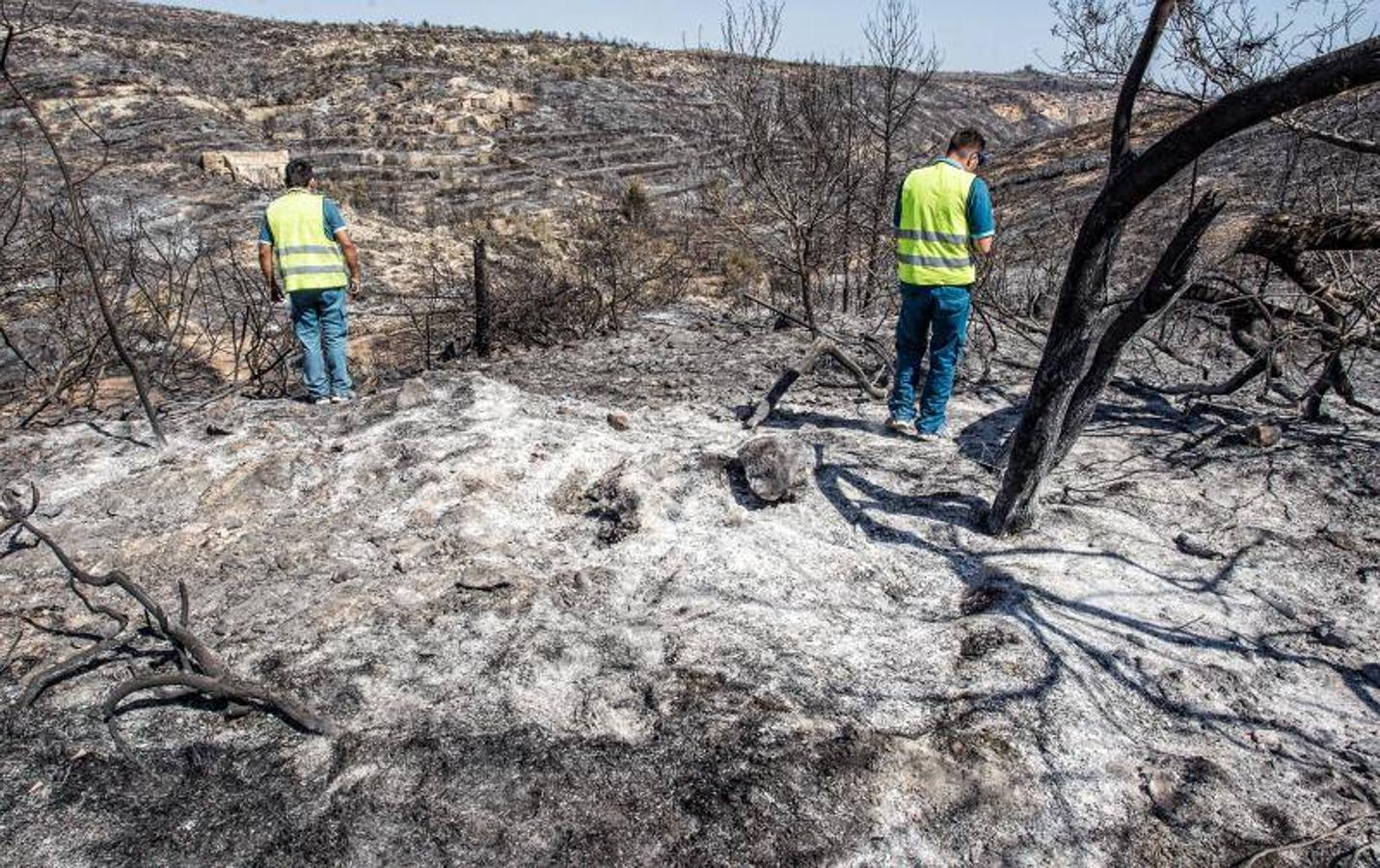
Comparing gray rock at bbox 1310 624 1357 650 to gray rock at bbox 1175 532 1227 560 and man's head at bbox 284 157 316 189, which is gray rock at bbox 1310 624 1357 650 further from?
man's head at bbox 284 157 316 189

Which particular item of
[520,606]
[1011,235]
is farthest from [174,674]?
[1011,235]

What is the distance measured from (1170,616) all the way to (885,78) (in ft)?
25.5

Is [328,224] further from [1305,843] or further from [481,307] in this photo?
[1305,843]

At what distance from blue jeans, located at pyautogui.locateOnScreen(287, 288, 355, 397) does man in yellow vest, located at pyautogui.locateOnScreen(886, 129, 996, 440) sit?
3148mm

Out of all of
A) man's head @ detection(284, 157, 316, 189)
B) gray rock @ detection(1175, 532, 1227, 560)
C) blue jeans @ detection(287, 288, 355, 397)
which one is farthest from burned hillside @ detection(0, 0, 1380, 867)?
man's head @ detection(284, 157, 316, 189)

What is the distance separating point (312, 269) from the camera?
438cm

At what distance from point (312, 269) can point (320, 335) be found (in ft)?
1.36

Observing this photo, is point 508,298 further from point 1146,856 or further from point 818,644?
point 1146,856

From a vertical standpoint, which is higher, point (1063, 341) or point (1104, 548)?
point (1063, 341)

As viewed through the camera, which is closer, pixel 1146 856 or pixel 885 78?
pixel 1146 856

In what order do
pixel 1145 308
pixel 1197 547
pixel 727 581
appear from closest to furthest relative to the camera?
pixel 1145 308, pixel 727 581, pixel 1197 547

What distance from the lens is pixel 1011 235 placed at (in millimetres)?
10844

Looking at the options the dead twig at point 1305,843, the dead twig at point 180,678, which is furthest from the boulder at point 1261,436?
the dead twig at point 180,678

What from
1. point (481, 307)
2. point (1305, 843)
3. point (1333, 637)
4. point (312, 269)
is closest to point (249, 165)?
point (481, 307)
